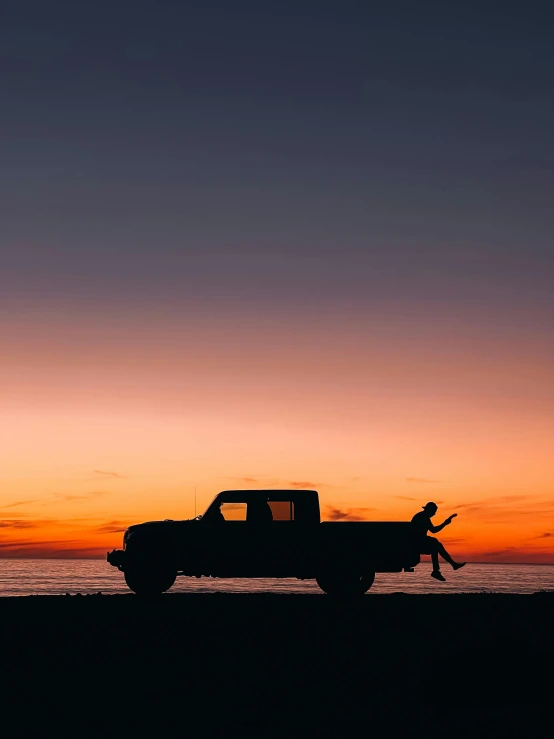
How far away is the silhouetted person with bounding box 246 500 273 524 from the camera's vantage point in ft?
63.0

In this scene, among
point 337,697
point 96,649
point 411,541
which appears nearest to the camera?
point 337,697

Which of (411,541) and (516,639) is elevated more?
(411,541)

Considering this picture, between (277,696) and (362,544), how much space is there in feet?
27.2

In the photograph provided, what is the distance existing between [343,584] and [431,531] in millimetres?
2141

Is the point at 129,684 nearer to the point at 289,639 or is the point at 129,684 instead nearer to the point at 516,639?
the point at 289,639

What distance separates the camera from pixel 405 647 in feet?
42.7

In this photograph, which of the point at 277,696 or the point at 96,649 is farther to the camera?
the point at 96,649

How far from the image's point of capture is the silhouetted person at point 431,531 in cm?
1844

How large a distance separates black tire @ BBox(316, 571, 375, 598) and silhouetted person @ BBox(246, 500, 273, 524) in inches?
65.4

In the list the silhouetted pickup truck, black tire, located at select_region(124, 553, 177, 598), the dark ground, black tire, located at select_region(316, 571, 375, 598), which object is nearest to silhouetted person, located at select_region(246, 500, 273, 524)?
the silhouetted pickup truck

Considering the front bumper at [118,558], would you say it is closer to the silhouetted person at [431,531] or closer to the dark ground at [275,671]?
the dark ground at [275,671]

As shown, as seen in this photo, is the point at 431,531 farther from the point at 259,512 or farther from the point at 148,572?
the point at 148,572

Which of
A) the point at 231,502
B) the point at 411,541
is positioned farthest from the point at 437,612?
the point at 231,502

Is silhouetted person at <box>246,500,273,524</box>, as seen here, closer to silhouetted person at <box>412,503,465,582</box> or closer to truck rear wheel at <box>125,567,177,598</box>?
truck rear wheel at <box>125,567,177,598</box>
